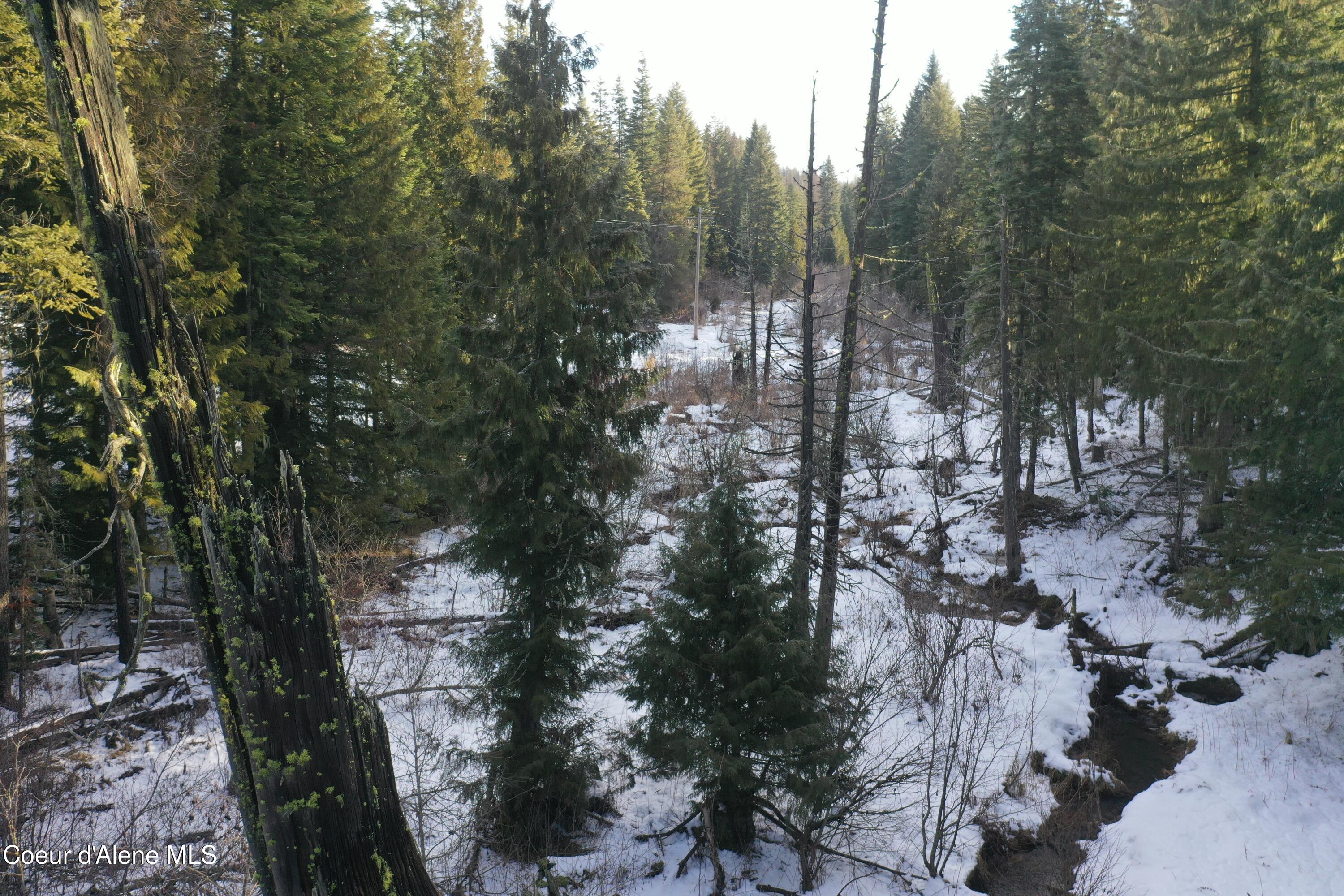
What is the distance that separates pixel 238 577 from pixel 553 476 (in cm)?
650

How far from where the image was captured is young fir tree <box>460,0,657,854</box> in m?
9.30

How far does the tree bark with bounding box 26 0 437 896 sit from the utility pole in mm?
39240

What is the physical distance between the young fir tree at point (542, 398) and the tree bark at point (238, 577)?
5893mm

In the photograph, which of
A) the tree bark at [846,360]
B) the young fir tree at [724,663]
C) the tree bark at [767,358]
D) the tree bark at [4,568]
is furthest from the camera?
the tree bark at [767,358]

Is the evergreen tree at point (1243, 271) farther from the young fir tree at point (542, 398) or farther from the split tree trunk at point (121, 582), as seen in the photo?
the split tree trunk at point (121, 582)

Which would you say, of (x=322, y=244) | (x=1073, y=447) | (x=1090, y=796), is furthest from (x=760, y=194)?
(x=1090, y=796)

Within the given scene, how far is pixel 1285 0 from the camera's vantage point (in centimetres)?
1382

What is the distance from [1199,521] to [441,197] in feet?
64.4

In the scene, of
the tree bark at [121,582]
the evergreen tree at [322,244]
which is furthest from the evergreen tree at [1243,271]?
the tree bark at [121,582]

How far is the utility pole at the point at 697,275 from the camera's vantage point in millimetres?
42750

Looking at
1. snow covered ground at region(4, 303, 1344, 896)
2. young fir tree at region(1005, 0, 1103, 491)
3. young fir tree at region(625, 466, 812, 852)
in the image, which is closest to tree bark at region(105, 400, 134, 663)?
snow covered ground at region(4, 303, 1344, 896)

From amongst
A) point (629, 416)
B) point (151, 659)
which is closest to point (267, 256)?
point (151, 659)

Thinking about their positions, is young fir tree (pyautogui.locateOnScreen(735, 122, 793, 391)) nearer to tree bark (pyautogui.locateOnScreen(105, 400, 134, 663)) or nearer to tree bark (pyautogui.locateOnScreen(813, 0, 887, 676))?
tree bark (pyautogui.locateOnScreen(813, 0, 887, 676))

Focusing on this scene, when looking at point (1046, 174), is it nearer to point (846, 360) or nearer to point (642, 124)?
point (846, 360)
